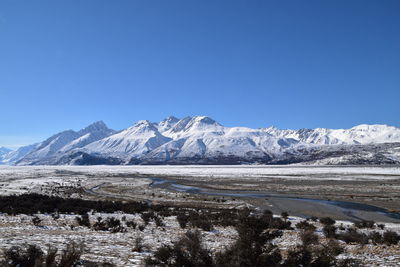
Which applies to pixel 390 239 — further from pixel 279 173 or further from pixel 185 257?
pixel 279 173

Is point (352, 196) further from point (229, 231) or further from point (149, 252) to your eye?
point (149, 252)

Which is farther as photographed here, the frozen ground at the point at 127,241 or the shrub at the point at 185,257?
the frozen ground at the point at 127,241

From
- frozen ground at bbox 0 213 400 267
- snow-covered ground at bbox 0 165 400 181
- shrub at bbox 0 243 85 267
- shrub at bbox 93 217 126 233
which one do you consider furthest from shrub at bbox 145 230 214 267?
snow-covered ground at bbox 0 165 400 181

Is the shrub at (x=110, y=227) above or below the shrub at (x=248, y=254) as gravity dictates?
below

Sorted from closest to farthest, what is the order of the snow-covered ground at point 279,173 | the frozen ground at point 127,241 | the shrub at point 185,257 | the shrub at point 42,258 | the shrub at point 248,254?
the shrub at point 42,258 → the shrub at point 248,254 → the shrub at point 185,257 → the frozen ground at point 127,241 → the snow-covered ground at point 279,173

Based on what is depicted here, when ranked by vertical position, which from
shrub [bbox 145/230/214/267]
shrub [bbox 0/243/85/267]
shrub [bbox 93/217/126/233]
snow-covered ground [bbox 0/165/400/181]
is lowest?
snow-covered ground [bbox 0/165/400/181]

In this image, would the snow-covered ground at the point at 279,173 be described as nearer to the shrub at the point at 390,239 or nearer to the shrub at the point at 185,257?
the shrub at the point at 390,239

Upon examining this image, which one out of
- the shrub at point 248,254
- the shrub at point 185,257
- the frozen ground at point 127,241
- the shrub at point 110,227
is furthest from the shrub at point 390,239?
the shrub at point 110,227

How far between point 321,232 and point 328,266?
390 inches

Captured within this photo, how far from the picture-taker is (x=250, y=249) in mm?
6453

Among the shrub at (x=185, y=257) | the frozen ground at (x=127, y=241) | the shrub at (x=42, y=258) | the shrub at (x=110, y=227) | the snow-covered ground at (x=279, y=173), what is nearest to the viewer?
the shrub at (x=42, y=258)

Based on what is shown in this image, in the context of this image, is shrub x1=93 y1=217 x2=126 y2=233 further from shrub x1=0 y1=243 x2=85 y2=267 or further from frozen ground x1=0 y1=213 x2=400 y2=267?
shrub x1=0 y1=243 x2=85 y2=267

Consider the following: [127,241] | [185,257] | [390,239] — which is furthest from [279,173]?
[185,257]

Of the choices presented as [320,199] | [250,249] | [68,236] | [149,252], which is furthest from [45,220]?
[320,199]
